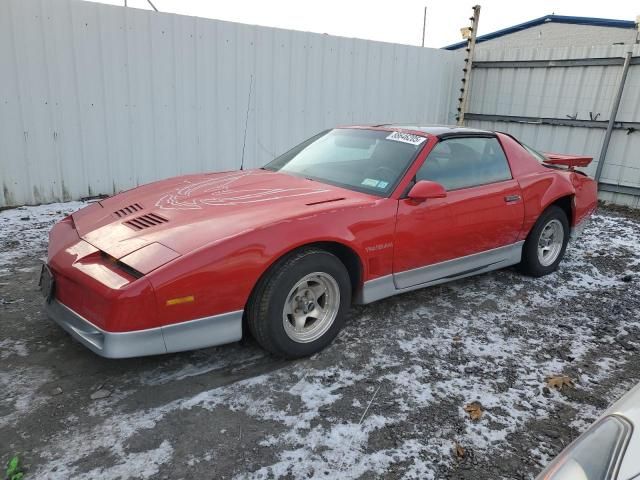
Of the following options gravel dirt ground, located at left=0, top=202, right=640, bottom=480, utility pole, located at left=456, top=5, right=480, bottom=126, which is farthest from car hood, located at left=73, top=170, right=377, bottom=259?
utility pole, located at left=456, top=5, right=480, bottom=126

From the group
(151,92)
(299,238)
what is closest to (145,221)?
(299,238)

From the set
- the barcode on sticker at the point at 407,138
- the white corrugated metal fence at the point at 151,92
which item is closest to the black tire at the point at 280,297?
the barcode on sticker at the point at 407,138

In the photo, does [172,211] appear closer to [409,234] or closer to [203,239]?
[203,239]

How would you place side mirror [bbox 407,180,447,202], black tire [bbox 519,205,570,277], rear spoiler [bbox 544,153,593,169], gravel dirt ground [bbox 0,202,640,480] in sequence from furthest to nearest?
rear spoiler [bbox 544,153,593,169] < black tire [bbox 519,205,570,277] < side mirror [bbox 407,180,447,202] < gravel dirt ground [bbox 0,202,640,480]

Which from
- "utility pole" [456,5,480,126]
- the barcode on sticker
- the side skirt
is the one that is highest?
"utility pole" [456,5,480,126]

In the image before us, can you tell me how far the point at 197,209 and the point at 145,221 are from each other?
1.05 ft

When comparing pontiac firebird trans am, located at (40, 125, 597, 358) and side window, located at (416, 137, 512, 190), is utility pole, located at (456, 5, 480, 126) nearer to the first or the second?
pontiac firebird trans am, located at (40, 125, 597, 358)

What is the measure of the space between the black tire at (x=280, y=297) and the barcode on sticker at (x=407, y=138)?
1237mm

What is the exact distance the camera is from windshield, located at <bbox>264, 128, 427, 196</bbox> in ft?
11.4

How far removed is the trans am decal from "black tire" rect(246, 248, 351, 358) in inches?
22.1

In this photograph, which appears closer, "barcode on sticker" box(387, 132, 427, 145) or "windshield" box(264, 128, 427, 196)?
"windshield" box(264, 128, 427, 196)

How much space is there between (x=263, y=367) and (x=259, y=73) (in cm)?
552

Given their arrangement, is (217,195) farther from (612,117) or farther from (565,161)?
(612,117)

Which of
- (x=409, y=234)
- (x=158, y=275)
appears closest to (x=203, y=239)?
(x=158, y=275)
